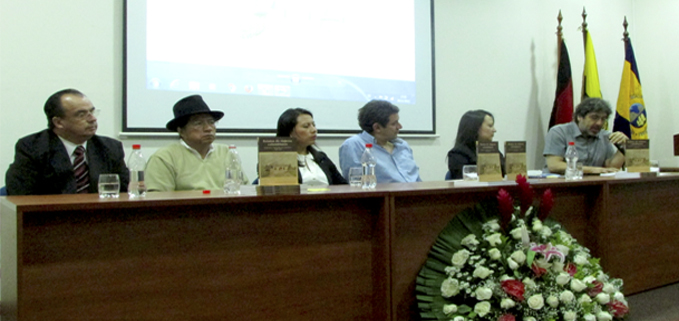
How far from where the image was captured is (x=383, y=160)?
2697 mm

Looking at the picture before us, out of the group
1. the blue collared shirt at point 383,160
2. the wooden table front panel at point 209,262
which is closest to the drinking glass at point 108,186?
the wooden table front panel at point 209,262

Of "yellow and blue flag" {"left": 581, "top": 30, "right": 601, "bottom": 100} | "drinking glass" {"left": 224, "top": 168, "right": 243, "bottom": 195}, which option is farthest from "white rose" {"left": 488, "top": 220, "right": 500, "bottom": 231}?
"yellow and blue flag" {"left": 581, "top": 30, "right": 601, "bottom": 100}

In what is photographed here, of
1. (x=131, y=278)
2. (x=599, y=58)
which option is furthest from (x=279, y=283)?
(x=599, y=58)

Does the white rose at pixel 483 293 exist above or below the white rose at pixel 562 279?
below

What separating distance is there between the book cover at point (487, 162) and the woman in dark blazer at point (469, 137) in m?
0.98

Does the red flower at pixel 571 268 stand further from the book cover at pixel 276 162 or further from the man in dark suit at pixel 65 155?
the man in dark suit at pixel 65 155

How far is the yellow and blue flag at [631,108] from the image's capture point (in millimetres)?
4484

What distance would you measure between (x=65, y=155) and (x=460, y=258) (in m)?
1.59

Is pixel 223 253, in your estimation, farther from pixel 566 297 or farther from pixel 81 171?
pixel 81 171

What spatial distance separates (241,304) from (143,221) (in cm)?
32

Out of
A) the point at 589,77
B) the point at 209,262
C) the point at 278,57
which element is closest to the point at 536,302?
the point at 209,262

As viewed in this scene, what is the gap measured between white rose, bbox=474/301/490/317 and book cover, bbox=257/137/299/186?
0.60 metres

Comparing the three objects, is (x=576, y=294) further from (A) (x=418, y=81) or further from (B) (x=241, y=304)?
(A) (x=418, y=81)

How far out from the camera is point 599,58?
4875 millimetres
